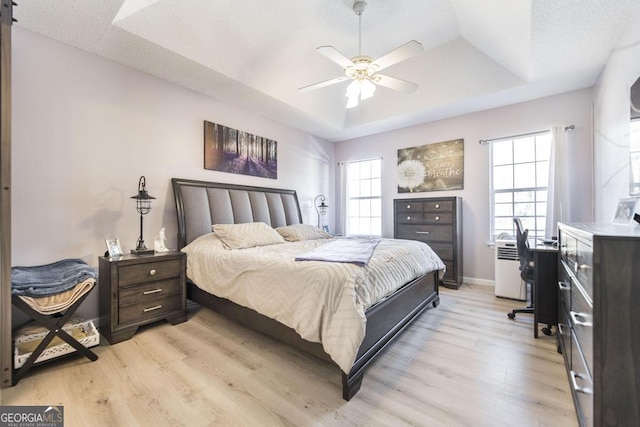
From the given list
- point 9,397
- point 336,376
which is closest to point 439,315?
point 336,376

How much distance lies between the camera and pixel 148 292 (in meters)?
2.41

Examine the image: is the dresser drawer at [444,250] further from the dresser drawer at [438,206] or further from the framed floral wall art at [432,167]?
the framed floral wall art at [432,167]

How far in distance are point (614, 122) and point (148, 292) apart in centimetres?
454

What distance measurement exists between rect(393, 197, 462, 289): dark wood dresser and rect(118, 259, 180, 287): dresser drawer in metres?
3.26

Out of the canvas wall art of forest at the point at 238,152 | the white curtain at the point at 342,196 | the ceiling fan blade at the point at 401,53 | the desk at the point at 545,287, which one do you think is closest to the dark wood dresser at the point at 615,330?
the desk at the point at 545,287

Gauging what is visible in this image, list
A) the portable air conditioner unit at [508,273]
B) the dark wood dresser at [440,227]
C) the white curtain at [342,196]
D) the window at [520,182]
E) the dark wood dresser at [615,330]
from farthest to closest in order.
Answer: the white curtain at [342,196], the dark wood dresser at [440,227], the window at [520,182], the portable air conditioner unit at [508,273], the dark wood dresser at [615,330]

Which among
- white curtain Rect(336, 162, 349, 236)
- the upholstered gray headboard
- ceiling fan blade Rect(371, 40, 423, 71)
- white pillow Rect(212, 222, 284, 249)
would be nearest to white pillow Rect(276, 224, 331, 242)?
white pillow Rect(212, 222, 284, 249)

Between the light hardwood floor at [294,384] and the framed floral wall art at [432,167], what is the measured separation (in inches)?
98.1

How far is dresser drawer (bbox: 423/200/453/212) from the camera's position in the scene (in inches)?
153

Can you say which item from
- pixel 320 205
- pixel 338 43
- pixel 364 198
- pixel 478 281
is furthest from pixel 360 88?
pixel 478 281

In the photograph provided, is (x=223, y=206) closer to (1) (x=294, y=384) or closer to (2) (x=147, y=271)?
(2) (x=147, y=271)

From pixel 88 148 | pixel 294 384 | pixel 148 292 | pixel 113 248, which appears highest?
pixel 88 148

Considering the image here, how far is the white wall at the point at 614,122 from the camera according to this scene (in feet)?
6.91

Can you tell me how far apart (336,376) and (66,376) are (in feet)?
5.95
